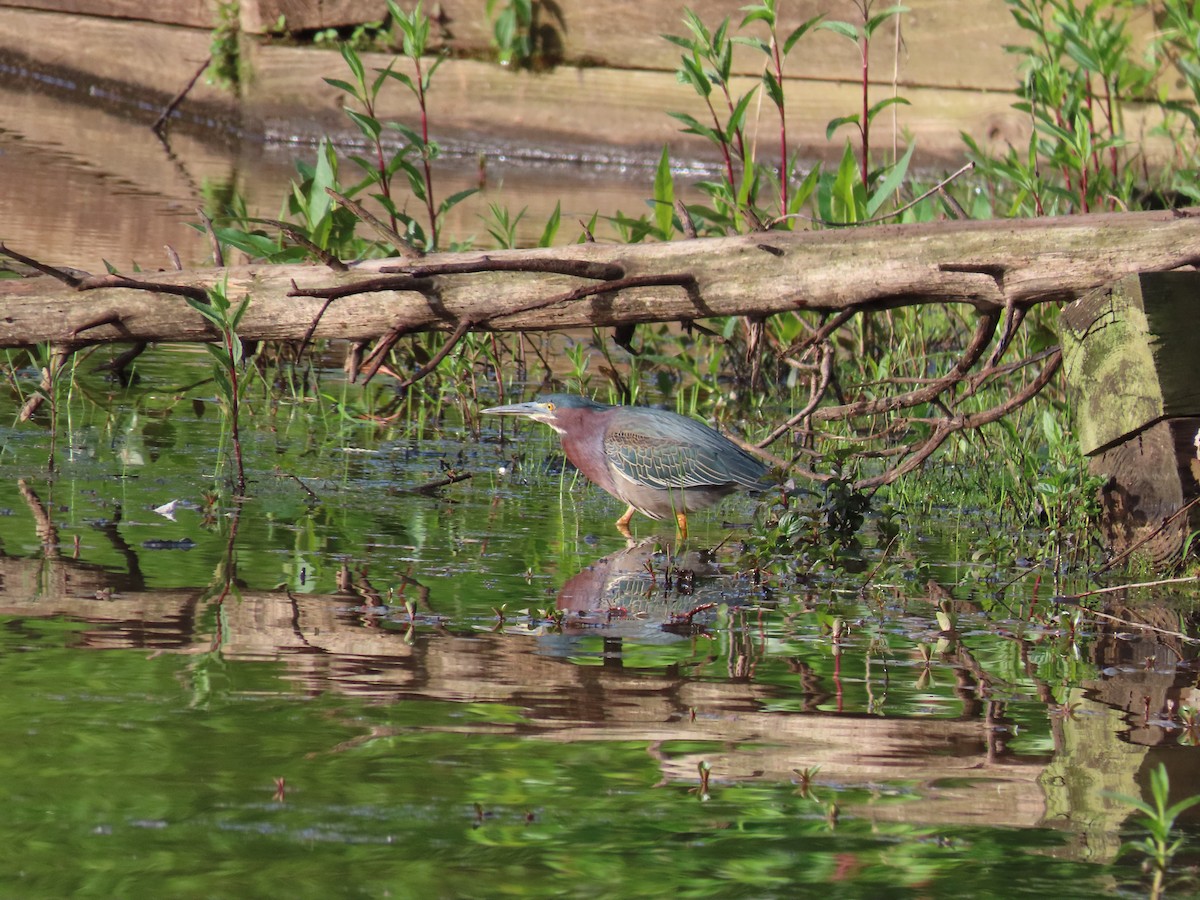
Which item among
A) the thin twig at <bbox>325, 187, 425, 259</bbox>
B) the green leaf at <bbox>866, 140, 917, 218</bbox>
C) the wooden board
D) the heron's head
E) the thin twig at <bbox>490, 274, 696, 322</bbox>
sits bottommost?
the heron's head

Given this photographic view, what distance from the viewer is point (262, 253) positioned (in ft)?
19.9

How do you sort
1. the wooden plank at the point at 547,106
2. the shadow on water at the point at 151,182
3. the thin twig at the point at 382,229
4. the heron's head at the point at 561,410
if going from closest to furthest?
1. the thin twig at the point at 382,229
2. the heron's head at the point at 561,410
3. the shadow on water at the point at 151,182
4. the wooden plank at the point at 547,106

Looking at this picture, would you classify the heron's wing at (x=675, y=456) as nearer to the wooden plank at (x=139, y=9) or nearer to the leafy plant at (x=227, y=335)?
the leafy plant at (x=227, y=335)

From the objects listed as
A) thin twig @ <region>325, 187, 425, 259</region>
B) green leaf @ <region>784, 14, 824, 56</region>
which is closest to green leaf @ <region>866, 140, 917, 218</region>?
green leaf @ <region>784, 14, 824, 56</region>

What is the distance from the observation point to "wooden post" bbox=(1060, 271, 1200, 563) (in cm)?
494

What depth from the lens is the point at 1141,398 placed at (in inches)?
199

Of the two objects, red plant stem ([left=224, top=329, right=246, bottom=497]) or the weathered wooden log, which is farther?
red plant stem ([left=224, top=329, right=246, bottom=497])

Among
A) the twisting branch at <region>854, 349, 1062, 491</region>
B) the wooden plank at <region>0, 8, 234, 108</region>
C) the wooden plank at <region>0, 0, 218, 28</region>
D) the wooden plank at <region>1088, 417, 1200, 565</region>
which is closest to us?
the wooden plank at <region>1088, 417, 1200, 565</region>

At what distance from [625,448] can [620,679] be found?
2.22m

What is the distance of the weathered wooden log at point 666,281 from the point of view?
5059mm

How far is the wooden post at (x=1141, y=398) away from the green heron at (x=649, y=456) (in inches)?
46.8

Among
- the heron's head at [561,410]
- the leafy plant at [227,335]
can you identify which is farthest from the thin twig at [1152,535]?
the leafy plant at [227,335]

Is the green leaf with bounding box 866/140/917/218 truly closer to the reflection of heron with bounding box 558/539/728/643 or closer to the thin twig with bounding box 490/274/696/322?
the thin twig with bounding box 490/274/696/322

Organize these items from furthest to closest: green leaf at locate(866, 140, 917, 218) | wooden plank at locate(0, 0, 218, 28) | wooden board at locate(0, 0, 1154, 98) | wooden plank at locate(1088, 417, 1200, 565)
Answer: wooden plank at locate(0, 0, 218, 28), wooden board at locate(0, 0, 1154, 98), green leaf at locate(866, 140, 917, 218), wooden plank at locate(1088, 417, 1200, 565)
